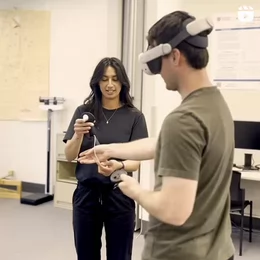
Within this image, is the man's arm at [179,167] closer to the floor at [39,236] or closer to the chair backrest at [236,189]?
the floor at [39,236]

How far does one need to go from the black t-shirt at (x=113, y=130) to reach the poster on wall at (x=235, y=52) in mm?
2262

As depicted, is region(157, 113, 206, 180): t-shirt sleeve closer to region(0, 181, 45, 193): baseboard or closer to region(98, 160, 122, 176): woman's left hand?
region(98, 160, 122, 176): woman's left hand

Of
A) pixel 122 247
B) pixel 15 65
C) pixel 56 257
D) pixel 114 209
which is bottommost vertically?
pixel 56 257

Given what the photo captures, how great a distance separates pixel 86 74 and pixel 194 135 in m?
4.19

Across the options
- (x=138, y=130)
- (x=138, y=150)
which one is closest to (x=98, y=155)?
(x=138, y=150)

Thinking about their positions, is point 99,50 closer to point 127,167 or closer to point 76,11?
point 76,11

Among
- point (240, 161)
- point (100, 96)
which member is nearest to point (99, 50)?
point (240, 161)

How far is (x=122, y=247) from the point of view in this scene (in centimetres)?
214

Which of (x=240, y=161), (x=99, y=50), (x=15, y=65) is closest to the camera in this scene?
(x=240, y=161)

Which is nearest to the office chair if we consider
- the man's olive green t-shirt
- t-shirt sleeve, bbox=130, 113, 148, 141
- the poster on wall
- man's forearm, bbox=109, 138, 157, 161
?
the poster on wall

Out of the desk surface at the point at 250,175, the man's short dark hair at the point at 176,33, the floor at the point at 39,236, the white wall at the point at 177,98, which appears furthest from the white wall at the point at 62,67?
the man's short dark hair at the point at 176,33

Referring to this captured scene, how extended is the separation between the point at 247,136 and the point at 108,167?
253 centimetres

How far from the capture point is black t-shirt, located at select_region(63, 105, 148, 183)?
84.3 inches

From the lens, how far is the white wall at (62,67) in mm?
5078
